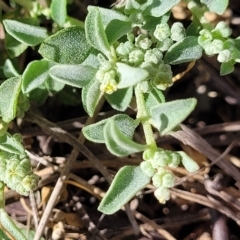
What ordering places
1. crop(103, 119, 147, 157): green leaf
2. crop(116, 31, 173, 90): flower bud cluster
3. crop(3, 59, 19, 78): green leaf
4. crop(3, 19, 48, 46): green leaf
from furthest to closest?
crop(3, 59, 19, 78): green leaf → crop(3, 19, 48, 46): green leaf → crop(116, 31, 173, 90): flower bud cluster → crop(103, 119, 147, 157): green leaf

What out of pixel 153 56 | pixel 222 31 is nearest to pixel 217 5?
pixel 222 31

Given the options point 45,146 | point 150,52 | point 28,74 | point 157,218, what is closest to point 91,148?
point 45,146

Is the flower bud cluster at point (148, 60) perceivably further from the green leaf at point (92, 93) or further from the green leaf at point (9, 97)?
the green leaf at point (9, 97)

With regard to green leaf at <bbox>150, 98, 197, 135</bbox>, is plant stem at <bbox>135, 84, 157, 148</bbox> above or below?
below

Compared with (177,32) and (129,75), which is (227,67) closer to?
(177,32)

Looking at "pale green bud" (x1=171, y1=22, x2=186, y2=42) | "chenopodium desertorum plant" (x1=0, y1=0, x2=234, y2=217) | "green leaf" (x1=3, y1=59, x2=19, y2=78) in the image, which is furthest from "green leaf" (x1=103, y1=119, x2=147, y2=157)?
"green leaf" (x1=3, y1=59, x2=19, y2=78)

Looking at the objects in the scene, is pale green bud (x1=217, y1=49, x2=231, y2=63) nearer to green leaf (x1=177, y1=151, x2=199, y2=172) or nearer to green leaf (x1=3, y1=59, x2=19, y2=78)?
green leaf (x1=177, y1=151, x2=199, y2=172)
